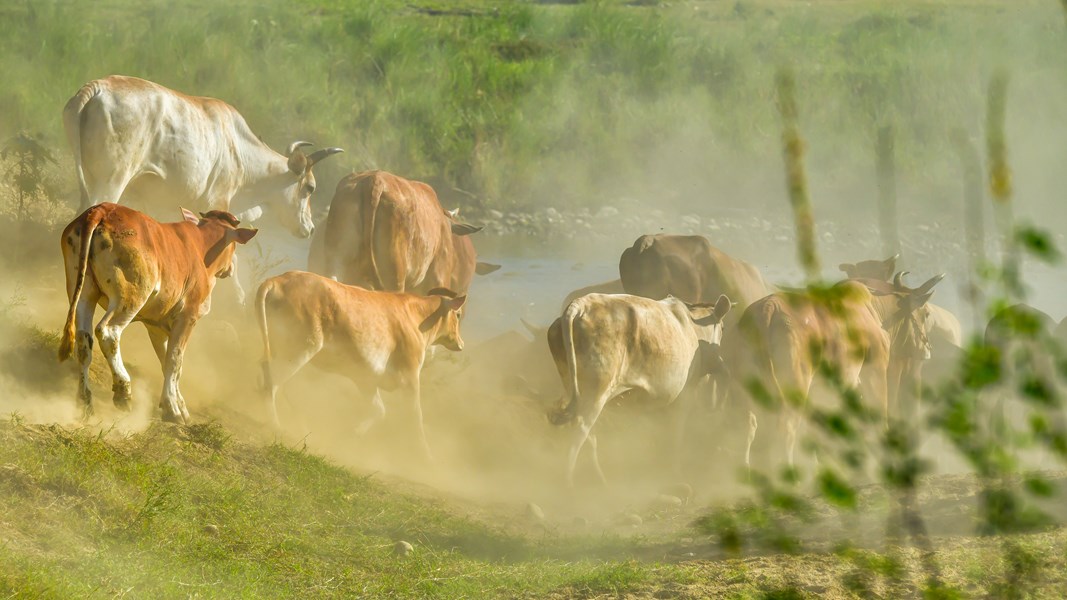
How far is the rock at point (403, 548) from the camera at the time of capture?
745cm

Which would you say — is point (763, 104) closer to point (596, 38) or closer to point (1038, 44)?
point (596, 38)

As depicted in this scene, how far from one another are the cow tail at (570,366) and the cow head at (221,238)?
2.29 meters

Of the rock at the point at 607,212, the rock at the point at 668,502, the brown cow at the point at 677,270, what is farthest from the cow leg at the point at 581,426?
the rock at the point at 607,212

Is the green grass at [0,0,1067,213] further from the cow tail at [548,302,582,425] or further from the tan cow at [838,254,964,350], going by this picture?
the cow tail at [548,302,582,425]

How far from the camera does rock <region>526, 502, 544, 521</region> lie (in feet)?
29.6

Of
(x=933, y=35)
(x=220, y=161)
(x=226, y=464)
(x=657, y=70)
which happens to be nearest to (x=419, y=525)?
(x=226, y=464)

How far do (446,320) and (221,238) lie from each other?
2215mm

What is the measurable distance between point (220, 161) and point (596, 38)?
16894mm

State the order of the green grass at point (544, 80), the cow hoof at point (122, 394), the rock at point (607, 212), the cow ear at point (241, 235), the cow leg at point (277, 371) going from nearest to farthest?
1. the cow hoof at point (122, 394)
2. the cow ear at point (241, 235)
3. the cow leg at point (277, 371)
4. the green grass at point (544, 80)
5. the rock at point (607, 212)

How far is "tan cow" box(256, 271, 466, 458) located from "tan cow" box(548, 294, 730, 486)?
3.29 ft

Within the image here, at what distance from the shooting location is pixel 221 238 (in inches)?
→ 358

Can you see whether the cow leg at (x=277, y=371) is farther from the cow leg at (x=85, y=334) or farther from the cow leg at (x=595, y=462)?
the cow leg at (x=595, y=462)

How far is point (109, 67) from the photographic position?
20703 millimetres

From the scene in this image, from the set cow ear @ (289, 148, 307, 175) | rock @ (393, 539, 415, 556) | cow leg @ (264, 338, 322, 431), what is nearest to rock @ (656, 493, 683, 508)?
rock @ (393, 539, 415, 556)
